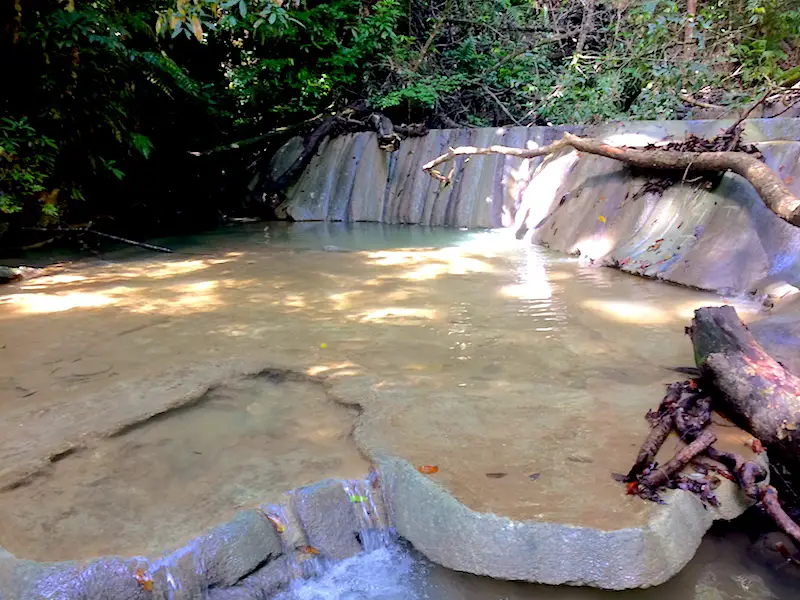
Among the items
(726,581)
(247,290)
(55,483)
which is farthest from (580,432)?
(247,290)

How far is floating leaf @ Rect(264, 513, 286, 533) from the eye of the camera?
1742 millimetres

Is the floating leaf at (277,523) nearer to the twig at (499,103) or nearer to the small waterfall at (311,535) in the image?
the small waterfall at (311,535)

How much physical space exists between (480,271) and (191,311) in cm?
245

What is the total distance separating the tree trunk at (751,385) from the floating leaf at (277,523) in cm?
162

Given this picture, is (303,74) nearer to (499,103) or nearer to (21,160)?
(499,103)

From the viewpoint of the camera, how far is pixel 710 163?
4688 millimetres

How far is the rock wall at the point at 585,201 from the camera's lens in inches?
168

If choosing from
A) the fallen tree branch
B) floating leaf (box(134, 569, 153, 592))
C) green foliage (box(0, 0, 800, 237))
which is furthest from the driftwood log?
green foliage (box(0, 0, 800, 237))

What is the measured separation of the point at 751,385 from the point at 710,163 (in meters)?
3.18

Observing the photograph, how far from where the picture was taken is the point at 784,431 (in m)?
1.92

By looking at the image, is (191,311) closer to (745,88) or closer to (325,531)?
(325,531)

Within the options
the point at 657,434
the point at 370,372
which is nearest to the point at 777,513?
the point at 657,434

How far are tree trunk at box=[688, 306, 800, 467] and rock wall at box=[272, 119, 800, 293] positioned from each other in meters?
1.70

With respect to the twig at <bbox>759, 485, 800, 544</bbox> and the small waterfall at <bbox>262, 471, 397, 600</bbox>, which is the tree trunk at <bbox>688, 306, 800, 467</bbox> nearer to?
the twig at <bbox>759, 485, 800, 544</bbox>
